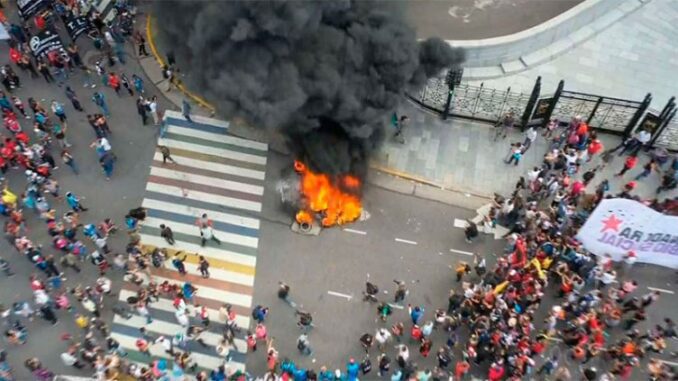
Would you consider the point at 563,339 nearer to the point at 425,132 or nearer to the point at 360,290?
the point at 360,290

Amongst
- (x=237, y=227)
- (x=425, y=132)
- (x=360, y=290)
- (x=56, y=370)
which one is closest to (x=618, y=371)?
(x=360, y=290)

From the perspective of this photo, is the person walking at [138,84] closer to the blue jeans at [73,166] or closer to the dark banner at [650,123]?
the blue jeans at [73,166]

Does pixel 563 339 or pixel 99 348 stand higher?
pixel 563 339

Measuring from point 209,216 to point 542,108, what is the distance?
38.3ft

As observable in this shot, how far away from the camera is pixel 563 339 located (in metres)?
19.0

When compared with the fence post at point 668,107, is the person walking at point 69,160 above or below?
below

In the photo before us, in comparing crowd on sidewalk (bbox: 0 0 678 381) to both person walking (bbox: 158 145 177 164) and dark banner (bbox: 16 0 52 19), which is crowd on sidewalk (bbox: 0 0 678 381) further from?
dark banner (bbox: 16 0 52 19)

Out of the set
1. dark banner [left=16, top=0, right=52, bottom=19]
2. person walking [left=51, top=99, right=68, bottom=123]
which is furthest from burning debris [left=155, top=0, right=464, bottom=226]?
dark banner [left=16, top=0, right=52, bottom=19]

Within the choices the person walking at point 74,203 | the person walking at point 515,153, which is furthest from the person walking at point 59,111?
the person walking at point 515,153

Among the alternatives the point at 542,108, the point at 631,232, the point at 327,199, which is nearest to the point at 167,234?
the point at 327,199

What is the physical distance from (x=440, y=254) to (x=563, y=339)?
4395mm

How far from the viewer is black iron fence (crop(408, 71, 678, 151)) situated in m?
22.3

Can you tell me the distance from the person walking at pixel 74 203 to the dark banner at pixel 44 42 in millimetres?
5529

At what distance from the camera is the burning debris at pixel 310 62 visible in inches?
691
